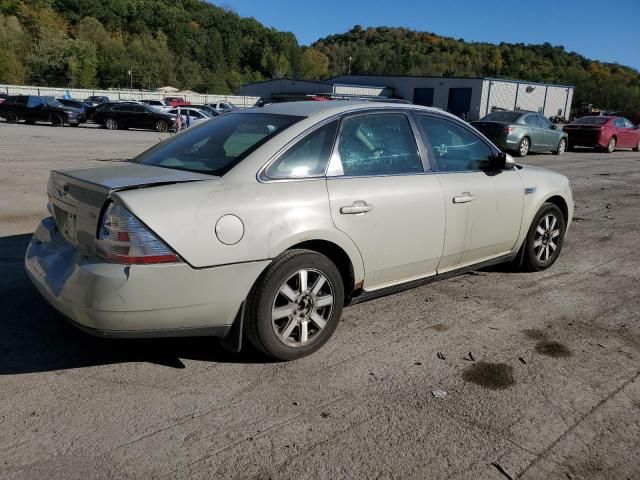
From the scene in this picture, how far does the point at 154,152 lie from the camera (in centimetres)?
429

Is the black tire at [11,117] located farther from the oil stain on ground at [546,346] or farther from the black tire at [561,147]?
the oil stain on ground at [546,346]

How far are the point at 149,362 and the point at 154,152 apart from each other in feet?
5.25

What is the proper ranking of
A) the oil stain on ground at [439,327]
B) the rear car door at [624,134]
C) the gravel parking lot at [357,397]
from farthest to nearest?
the rear car door at [624,134], the oil stain on ground at [439,327], the gravel parking lot at [357,397]

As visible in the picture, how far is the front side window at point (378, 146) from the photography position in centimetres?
394

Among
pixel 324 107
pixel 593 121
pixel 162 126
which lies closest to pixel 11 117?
pixel 162 126

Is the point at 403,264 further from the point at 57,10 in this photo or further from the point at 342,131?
the point at 57,10

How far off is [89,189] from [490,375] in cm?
266

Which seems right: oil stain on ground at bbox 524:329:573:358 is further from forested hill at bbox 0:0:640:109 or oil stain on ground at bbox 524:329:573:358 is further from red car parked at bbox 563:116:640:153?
forested hill at bbox 0:0:640:109

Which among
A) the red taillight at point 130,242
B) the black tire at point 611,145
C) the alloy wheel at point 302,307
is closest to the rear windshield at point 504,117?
the black tire at point 611,145

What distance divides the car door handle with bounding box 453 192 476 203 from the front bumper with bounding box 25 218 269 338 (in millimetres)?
1798

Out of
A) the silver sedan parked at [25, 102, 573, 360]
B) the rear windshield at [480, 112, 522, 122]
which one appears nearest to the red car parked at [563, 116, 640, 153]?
the rear windshield at [480, 112, 522, 122]

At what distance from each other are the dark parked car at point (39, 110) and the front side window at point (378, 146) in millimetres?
28813

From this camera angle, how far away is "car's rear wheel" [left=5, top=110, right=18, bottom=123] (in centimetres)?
2950

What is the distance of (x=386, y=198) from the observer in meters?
3.97
